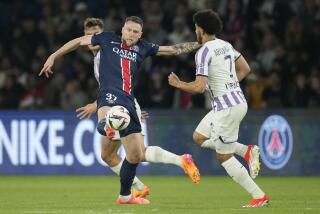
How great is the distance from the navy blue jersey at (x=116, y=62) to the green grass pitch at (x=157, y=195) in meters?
1.37

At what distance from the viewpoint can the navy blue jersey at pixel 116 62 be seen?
11491mm

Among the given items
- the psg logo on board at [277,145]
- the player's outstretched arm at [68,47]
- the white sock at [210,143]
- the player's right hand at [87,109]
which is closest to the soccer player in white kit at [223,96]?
the white sock at [210,143]

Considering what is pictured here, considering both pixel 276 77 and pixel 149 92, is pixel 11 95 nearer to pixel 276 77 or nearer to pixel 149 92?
pixel 149 92

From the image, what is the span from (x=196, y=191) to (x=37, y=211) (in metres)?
4.11

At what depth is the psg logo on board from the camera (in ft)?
59.0

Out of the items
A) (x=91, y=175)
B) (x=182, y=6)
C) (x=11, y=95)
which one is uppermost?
(x=182, y=6)

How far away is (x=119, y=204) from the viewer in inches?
454

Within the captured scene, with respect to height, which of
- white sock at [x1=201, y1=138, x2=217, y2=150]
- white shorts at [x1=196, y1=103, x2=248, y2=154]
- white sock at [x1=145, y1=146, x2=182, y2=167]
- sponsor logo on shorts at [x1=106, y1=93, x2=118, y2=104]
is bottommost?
white sock at [x1=145, y1=146, x2=182, y2=167]

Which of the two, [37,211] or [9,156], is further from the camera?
[9,156]

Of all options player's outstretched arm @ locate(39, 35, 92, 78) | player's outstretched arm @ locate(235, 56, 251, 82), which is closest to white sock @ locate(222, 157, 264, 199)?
player's outstretched arm @ locate(235, 56, 251, 82)

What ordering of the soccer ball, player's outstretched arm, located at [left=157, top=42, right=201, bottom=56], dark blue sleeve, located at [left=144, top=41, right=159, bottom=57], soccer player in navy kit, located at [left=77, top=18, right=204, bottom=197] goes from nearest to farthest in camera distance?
the soccer ball < soccer player in navy kit, located at [left=77, top=18, right=204, bottom=197] < dark blue sleeve, located at [left=144, top=41, right=159, bottom=57] < player's outstretched arm, located at [left=157, top=42, right=201, bottom=56]

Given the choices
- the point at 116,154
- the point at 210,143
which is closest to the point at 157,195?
the point at 116,154

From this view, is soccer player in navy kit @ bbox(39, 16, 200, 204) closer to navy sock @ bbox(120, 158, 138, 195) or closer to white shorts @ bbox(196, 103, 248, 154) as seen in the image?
navy sock @ bbox(120, 158, 138, 195)

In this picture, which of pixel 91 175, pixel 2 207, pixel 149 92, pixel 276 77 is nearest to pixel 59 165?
pixel 91 175
